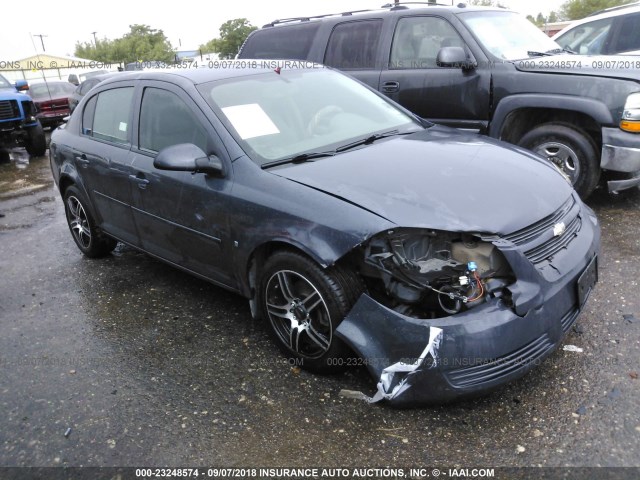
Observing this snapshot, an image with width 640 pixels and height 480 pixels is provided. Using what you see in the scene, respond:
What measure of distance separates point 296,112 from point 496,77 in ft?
9.04

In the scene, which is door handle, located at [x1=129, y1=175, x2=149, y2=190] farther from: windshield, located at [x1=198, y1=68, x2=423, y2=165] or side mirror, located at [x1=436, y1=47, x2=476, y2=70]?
side mirror, located at [x1=436, y1=47, x2=476, y2=70]

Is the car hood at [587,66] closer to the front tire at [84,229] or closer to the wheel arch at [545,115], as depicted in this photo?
the wheel arch at [545,115]

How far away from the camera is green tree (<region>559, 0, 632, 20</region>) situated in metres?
42.2

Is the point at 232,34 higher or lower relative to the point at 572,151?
higher

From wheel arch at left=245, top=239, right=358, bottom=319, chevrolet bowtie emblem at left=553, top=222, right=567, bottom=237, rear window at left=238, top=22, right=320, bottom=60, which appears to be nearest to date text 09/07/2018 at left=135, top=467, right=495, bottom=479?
wheel arch at left=245, top=239, right=358, bottom=319

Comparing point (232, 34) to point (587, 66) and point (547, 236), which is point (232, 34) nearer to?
point (587, 66)

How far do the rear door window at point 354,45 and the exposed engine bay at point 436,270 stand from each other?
13.7ft

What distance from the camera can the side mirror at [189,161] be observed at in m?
3.20

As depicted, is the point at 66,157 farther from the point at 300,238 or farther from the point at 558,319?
the point at 558,319

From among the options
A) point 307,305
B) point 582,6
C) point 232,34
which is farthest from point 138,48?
point 307,305

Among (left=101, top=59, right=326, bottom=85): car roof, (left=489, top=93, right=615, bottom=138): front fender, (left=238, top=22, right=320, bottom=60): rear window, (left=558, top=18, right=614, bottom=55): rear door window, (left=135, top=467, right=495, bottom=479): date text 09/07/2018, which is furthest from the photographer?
(left=558, top=18, right=614, bottom=55): rear door window

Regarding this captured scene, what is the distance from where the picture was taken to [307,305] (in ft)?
9.57

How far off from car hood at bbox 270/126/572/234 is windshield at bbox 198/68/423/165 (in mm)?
245

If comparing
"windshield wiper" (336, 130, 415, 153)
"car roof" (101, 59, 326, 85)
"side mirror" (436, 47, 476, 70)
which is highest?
"car roof" (101, 59, 326, 85)
